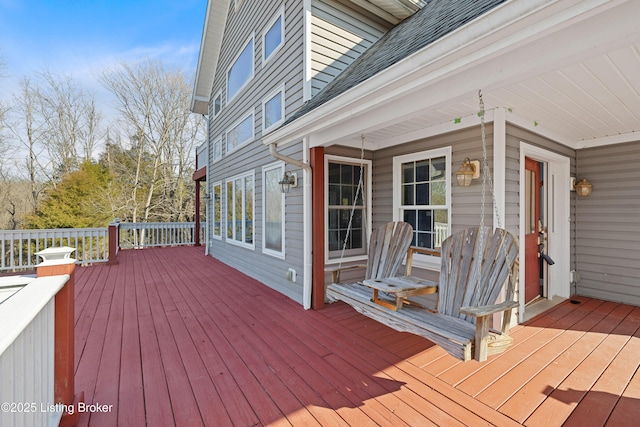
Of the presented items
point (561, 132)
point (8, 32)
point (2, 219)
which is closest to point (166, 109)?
point (8, 32)

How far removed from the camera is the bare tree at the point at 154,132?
1348cm

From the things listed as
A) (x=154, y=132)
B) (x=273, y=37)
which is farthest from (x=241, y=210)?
(x=154, y=132)

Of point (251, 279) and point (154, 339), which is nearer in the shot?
point (154, 339)

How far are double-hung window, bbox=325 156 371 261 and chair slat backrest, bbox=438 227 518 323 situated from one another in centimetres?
197

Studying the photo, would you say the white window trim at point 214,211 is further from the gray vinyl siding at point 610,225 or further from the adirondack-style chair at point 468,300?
the gray vinyl siding at point 610,225

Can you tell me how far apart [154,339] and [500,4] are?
3983 mm

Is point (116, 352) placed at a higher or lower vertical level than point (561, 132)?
lower

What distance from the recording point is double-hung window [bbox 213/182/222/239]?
8.20 m

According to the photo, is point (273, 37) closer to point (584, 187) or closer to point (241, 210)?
point (241, 210)

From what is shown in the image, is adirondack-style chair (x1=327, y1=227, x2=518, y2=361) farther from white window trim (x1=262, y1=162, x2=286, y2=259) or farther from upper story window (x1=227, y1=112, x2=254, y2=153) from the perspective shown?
upper story window (x1=227, y1=112, x2=254, y2=153)

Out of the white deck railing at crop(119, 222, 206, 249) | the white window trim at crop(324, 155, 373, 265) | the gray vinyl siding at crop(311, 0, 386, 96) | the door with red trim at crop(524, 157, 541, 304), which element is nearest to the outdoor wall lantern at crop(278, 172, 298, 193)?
the white window trim at crop(324, 155, 373, 265)

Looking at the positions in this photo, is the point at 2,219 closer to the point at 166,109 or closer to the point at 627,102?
the point at 166,109

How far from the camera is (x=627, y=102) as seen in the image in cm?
282

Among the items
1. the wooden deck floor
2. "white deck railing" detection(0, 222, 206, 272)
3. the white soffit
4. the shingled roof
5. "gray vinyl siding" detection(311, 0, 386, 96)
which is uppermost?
"gray vinyl siding" detection(311, 0, 386, 96)
